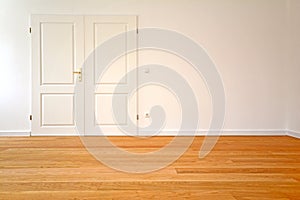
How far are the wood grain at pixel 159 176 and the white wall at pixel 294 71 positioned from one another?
4.29ft

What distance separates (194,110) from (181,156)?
1.96m

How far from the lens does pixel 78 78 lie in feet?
16.9

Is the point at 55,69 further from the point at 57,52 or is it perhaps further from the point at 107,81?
the point at 107,81

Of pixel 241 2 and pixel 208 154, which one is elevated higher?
pixel 241 2

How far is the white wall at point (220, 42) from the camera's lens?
5.10m

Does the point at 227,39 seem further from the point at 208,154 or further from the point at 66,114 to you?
the point at 66,114

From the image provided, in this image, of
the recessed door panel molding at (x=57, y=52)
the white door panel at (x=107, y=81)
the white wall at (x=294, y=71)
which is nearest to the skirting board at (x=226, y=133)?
the white wall at (x=294, y=71)

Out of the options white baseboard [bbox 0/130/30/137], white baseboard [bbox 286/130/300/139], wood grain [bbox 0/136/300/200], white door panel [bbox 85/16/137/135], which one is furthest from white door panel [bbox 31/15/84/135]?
white baseboard [bbox 286/130/300/139]

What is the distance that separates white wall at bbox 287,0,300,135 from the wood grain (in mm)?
1307

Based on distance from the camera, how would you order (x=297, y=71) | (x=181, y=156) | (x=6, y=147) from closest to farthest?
(x=181, y=156), (x=6, y=147), (x=297, y=71)

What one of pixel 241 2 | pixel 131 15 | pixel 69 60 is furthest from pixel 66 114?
pixel 241 2

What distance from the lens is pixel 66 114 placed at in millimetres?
5160

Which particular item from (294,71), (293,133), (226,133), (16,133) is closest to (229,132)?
(226,133)

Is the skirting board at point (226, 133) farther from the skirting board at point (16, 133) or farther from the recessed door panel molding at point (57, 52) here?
the recessed door panel molding at point (57, 52)
